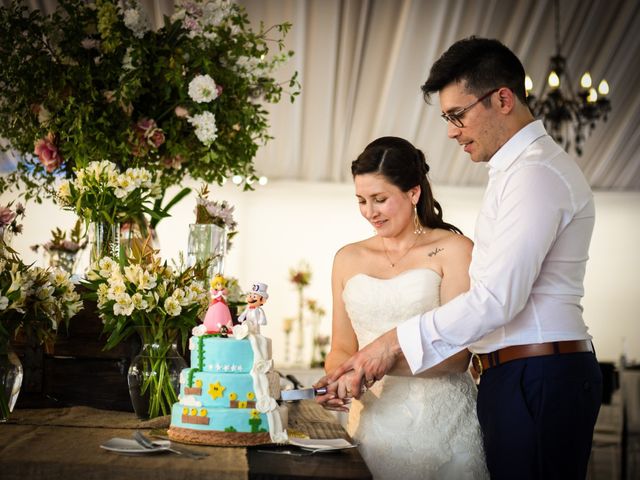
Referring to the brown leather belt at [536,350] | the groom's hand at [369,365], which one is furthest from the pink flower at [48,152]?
the brown leather belt at [536,350]

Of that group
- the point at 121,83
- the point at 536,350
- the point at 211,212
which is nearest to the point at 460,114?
the point at 536,350

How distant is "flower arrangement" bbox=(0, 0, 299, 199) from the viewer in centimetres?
→ 278

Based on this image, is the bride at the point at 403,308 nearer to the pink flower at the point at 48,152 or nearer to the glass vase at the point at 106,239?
the glass vase at the point at 106,239

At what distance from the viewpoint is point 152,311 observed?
2.21m

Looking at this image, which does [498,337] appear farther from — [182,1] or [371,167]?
[182,1]

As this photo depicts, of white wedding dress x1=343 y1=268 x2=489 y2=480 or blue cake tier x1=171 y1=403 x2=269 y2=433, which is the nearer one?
blue cake tier x1=171 y1=403 x2=269 y2=433

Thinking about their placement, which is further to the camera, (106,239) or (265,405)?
(106,239)

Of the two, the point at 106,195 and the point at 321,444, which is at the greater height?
the point at 106,195

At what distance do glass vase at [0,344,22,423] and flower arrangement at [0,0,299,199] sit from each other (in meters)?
Answer: 0.82

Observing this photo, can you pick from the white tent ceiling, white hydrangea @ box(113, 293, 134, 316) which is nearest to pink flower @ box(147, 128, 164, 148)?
white hydrangea @ box(113, 293, 134, 316)

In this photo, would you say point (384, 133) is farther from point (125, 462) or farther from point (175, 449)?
point (125, 462)

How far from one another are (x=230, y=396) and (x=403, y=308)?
90 centimetres

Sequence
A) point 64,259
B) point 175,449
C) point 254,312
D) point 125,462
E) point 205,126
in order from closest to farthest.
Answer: point 125,462 → point 175,449 → point 254,312 → point 205,126 → point 64,259

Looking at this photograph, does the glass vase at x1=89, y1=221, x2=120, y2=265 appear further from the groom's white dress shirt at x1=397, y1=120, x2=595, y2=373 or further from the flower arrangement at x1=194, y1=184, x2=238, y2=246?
the groom's white dress shirt at x1=397, y1=120, x2=595, y2=373
